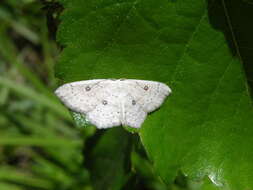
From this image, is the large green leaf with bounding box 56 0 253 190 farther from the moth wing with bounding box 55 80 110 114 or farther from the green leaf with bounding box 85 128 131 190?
the green leaf with bounding box 85 128 131 190

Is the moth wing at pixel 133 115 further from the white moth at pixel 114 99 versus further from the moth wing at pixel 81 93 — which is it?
the moth wing at pixel 81 93

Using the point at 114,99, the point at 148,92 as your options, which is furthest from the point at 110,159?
the point at 148,92

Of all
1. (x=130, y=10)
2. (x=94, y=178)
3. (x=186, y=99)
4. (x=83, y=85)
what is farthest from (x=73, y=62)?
(x=94, y=178)

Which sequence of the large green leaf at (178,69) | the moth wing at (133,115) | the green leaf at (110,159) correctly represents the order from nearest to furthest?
1. the large green leaf at (178,69)
2. the moth wing at (133,115)
3. the green leaf at (110,159)

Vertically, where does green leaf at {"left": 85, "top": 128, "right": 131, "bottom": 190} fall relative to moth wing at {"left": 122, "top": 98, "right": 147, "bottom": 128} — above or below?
below

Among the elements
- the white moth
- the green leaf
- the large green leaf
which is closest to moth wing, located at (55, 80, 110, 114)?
the white moth

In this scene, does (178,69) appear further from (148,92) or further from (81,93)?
(81,93)

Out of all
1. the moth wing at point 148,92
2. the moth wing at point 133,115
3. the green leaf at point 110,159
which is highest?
the moth wing at point 148,92

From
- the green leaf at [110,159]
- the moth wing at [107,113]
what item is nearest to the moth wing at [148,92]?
the moth wing at [107,113]
